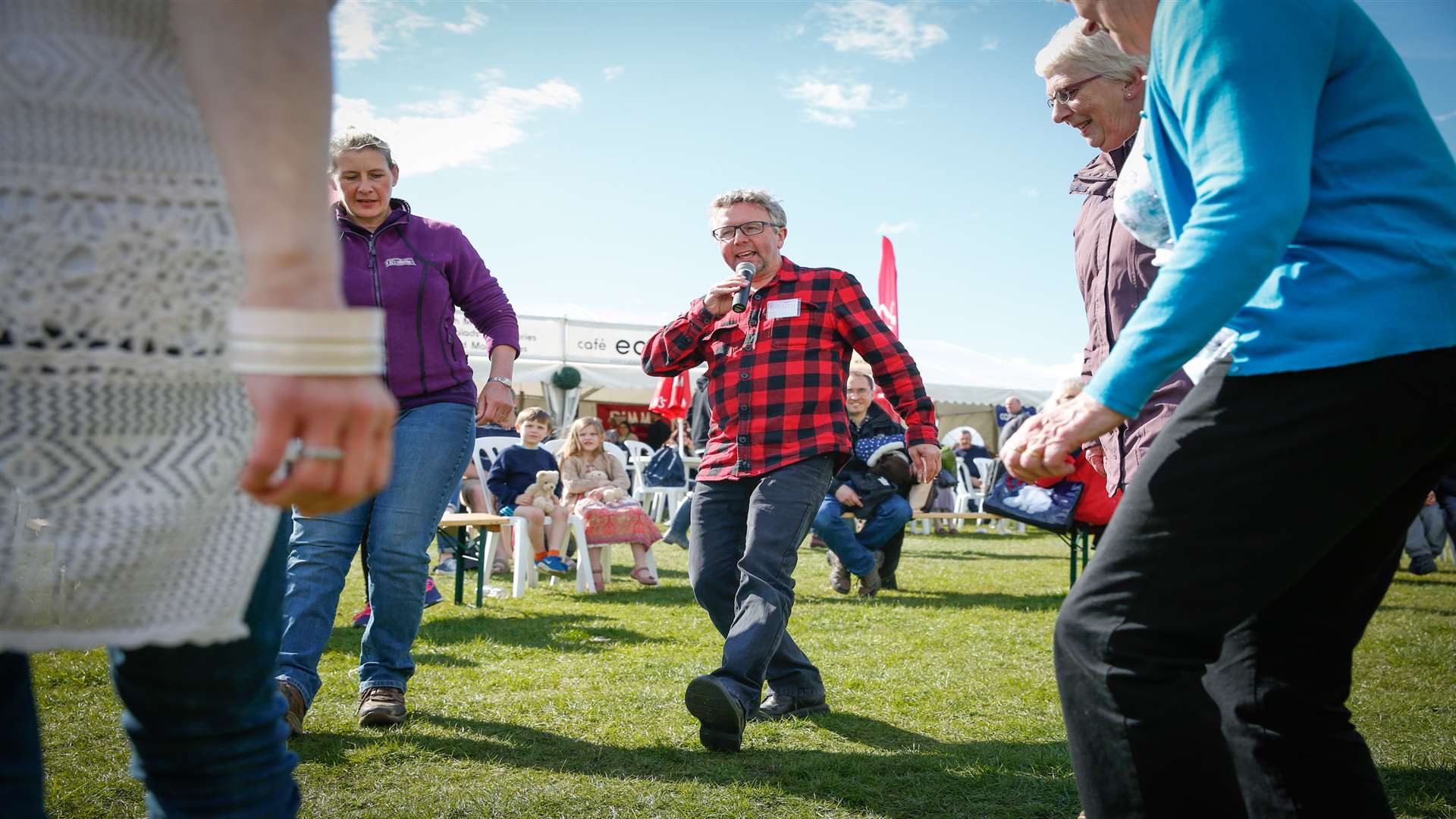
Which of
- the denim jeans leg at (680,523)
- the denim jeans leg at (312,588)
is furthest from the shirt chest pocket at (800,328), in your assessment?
the denim jeans leg at (680,523)

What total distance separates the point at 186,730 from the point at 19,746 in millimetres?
157

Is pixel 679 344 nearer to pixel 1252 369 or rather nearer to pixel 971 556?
pixel 1252 369

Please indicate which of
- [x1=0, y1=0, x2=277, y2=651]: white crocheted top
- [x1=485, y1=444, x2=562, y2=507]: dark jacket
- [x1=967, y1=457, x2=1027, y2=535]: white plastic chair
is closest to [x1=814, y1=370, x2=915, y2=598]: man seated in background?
[x1=485, y1=444, x2=562, y2=507]: dark jacket

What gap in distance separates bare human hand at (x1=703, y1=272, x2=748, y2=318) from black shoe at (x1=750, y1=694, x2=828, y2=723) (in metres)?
1.42

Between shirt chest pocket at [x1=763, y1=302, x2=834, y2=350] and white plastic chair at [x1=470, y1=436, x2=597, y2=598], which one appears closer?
shirt chest pocket at [x1=763, y1=302, x2=834, y2=350]

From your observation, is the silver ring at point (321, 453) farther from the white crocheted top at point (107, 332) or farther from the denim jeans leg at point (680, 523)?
the denim jeans leg at point (680, 523)

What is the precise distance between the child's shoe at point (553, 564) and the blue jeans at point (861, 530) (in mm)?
1997

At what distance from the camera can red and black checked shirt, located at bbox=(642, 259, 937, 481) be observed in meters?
3.57

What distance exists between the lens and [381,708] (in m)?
3.31

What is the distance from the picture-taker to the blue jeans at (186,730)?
3.37 ft

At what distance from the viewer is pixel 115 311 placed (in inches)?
35.6

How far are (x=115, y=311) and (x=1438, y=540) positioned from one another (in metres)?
12.1

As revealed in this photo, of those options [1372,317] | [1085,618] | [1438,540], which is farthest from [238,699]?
[1438,540]

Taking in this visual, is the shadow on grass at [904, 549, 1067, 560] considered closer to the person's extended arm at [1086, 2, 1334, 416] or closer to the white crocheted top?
the person's extended arm at [1086, 2, 1334, 416]
